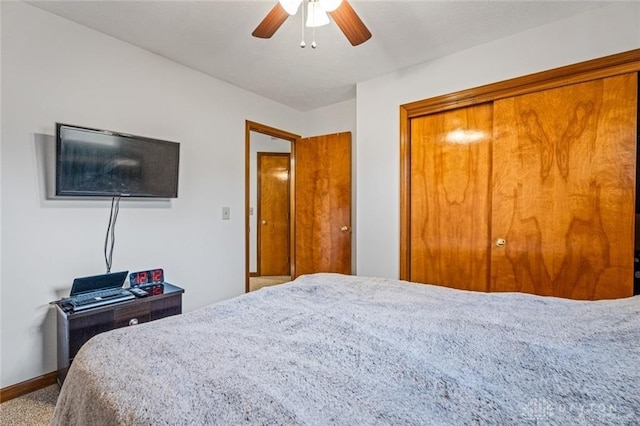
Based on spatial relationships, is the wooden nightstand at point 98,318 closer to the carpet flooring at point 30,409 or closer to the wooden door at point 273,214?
the carpet flooring at point 30,409

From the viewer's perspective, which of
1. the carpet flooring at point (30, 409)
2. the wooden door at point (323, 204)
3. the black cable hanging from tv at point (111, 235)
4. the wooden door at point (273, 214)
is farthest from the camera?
the wooden door at point (273, 214)

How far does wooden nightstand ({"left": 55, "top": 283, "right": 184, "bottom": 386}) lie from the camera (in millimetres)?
1735

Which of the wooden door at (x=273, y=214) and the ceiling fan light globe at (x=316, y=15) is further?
the wooden door at (x=273, y=214)

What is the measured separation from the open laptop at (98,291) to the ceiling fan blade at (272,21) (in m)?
1.89

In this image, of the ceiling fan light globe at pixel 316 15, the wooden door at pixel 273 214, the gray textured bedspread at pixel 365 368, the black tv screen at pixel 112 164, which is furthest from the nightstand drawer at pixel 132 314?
the wooden door at pixel 273 214

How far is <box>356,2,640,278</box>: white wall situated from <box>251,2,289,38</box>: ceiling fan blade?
1.48 metres

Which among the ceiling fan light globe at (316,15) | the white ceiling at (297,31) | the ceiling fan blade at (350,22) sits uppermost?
the white ceiling at (297,31)

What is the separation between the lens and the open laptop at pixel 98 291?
183 centimetres

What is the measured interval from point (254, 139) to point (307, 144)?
4.91ft

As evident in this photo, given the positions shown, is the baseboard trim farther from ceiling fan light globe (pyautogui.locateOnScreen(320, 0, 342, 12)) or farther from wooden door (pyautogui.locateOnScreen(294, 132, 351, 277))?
ceiling fan light globe (pyautogui.locateOnScreen(320, 0, 342, 12))

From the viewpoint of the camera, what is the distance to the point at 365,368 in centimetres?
77

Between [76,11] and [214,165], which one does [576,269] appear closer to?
[214,165]

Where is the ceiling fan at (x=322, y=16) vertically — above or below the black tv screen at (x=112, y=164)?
above

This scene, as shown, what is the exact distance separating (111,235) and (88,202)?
0.29m
